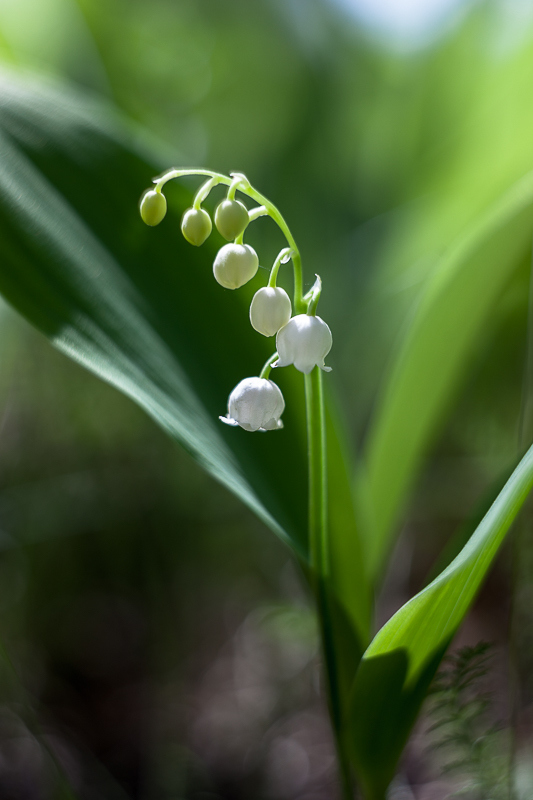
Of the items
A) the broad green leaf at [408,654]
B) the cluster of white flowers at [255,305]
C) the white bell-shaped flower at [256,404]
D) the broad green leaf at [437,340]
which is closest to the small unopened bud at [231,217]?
the cluster of white flowers at [255,305]

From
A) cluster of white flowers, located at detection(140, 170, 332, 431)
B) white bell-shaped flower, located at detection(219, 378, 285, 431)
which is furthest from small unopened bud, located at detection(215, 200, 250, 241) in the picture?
white bell-shaped flower, located at detection(219, 378, 285, 431)

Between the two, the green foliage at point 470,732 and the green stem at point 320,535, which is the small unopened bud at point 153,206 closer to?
the green stem at point 320,535

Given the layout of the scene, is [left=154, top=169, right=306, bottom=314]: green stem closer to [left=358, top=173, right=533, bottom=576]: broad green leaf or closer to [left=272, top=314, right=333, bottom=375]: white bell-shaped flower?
[left=272, top=314, right=333, bottom=375]: white bell-shaped flower

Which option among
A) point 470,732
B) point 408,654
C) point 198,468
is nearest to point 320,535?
point 408,654

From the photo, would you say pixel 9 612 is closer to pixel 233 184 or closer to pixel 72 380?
pixel 72 380

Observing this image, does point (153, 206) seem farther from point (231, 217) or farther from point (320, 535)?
point (320, 535)

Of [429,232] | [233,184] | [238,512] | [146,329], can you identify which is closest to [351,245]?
[429,232]
